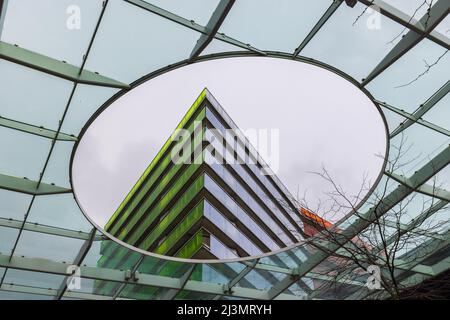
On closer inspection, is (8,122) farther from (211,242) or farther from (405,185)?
(211,242)

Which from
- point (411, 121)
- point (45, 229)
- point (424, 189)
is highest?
point (411, 121)

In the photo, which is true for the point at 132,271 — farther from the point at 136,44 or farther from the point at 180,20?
the point at 180,20

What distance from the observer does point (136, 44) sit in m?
9.95

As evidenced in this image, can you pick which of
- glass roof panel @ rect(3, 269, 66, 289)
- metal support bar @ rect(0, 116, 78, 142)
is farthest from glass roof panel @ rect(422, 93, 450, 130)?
glass roof panel @ rect(3, 269, 66, 289)

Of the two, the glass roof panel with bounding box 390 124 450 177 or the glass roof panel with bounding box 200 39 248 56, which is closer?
the glass roof panel with bounding box 200 39 248 56

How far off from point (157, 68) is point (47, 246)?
28.1ft

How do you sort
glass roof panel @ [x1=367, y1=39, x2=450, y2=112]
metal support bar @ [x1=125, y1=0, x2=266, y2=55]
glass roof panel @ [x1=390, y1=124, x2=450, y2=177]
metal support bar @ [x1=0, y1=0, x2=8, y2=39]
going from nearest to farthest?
metal support bar @ [x1=0, y1=0, x2=8, y2=39] < metal support bar @ [x1=125, y1=0, x2=266, y2=55] < glass roof panel @ [x1=367, y1=39, x2=450, y2=112] < glass roof panel @ [x1=390, y1=124, x2=450, y2=177]

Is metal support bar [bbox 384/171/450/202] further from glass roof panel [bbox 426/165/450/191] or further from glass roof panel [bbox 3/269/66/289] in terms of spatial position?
glass roof panel [bbox 3/269/66/289]

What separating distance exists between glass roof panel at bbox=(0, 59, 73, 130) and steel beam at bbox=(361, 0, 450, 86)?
704cm

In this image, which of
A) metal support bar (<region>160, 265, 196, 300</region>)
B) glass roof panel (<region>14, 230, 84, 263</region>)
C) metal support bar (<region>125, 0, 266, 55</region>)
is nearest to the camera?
metal support bar (<region>125, 0, 266, 55</region>)

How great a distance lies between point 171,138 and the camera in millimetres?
57188

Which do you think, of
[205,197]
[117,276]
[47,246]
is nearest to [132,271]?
[117,276]

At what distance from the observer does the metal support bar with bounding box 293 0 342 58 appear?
9.49 m

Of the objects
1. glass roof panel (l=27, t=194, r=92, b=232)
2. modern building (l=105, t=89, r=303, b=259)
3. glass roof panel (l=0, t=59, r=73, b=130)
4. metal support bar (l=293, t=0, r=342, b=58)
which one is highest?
modern building (l=105, t=89, r=303, b=259)
